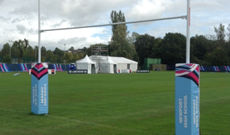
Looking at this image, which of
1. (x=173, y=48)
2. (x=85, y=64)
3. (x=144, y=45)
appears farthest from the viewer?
(x=144, y=45)

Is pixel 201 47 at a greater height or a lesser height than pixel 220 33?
lesser

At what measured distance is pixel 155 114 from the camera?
442 inches

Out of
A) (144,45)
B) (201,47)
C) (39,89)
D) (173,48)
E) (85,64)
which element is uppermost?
(144,45)

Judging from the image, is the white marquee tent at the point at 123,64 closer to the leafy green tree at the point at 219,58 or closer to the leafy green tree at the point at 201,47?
the leafy green tree at the point at 219,58

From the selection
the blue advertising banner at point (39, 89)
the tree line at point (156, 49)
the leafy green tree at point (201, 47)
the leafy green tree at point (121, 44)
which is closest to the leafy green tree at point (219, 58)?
the tree line at point (156, 49)

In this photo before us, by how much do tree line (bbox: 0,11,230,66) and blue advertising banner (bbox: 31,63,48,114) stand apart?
66109mm

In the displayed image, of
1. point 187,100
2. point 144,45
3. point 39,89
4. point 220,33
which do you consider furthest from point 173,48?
point 187,100

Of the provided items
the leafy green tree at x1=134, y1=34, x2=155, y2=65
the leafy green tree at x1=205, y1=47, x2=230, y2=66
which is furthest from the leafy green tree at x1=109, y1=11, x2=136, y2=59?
the leafy green tree at x1=205, y1=47, x2=230, y2=66

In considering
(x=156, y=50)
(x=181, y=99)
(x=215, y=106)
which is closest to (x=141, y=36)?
(x=156, y=50)

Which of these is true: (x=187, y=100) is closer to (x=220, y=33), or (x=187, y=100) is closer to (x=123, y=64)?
(x=123, y=64)

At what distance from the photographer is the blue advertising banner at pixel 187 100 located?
22.8 feet

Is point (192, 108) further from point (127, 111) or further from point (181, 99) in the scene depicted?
point (127, 111)

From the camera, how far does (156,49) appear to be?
9725cm

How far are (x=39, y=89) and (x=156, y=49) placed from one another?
88.2m
